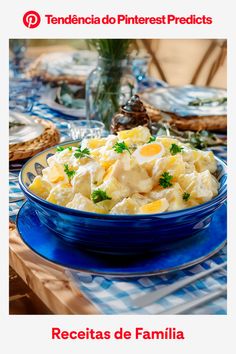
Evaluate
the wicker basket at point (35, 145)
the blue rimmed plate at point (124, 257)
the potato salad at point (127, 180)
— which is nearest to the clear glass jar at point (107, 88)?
the wicker basket at point (35, 145)

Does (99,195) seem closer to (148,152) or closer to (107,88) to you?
(148,152)

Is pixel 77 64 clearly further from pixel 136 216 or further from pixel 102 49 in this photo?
pixel 136 216

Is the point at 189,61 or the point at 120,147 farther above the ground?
the point at 189,61
